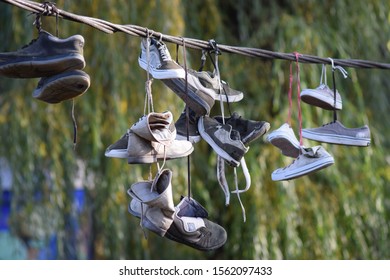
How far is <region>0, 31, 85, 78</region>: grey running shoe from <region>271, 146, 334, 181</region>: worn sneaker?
0.88m

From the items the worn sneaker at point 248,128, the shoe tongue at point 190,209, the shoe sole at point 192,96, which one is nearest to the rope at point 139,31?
the shoe sole at point 192,96

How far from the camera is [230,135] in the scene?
325cm

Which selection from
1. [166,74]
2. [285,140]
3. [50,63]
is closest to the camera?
[50,63]

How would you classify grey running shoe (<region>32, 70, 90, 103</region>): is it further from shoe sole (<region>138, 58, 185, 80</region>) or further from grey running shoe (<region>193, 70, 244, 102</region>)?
grey running shoe (<region>193, 70, 244, 102</region>)

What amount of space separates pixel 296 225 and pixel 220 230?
191 centimetres

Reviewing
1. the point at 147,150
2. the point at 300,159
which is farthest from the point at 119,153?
the point at 300,159

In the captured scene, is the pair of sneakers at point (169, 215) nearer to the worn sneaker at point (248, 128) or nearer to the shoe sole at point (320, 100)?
the worn sneaker at point (248, 128)

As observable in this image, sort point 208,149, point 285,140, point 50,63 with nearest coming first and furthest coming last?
point 50,63
point 285,140
point 208,149

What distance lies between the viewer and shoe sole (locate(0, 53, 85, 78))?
2.88 metres

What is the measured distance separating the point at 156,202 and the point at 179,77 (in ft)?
1.45

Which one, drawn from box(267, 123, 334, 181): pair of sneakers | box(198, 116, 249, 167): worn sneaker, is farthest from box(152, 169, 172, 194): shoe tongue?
box(267, 123, 334, 181): pair of sneakers

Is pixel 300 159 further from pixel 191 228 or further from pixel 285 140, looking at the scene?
pixel 191 228
